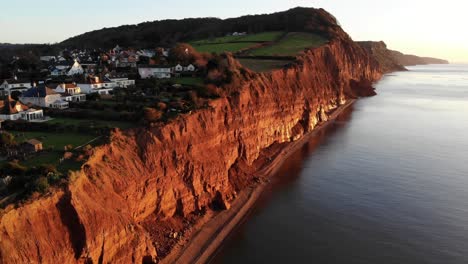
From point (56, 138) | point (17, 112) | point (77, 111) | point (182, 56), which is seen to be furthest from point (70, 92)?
point (182, 56)

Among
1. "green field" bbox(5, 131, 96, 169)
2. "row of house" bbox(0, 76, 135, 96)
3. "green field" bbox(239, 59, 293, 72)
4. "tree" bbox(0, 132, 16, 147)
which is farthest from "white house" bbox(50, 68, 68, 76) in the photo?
"tree" bbox(0, 132, 16, 147)

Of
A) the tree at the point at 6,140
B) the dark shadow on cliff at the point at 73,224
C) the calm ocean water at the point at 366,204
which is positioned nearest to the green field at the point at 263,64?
the calm ocean water at the point at 366,204

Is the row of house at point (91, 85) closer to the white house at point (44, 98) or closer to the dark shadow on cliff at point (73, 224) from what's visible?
the white house at point (44, 98)

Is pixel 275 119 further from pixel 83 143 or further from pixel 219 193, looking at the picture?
pixel 83 143

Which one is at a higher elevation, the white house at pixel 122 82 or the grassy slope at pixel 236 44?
the grassy slope at pixel 236 44

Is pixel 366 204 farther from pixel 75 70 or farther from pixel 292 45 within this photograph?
pixel 292 45

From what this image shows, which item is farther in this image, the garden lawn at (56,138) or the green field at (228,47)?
the green field at (228,47)

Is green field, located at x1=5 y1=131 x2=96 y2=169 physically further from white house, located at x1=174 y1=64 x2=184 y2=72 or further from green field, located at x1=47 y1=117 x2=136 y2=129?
white house, located at x1=174 y1=64 x2=184 y2=72
